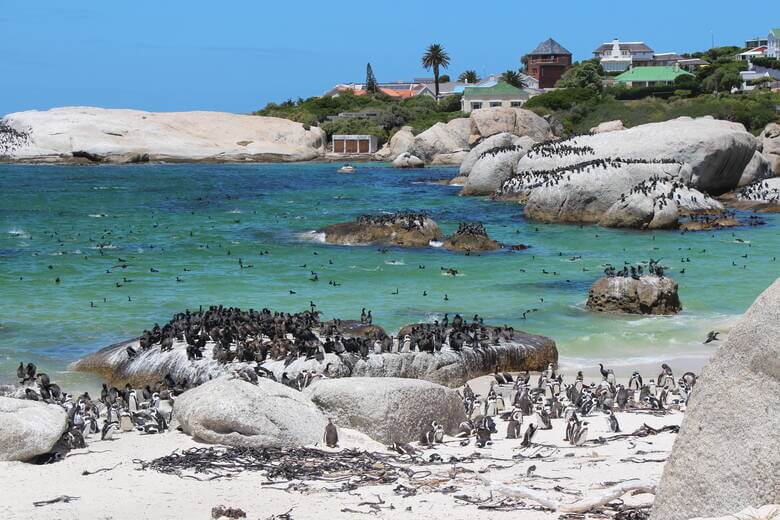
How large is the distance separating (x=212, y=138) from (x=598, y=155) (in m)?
62.9

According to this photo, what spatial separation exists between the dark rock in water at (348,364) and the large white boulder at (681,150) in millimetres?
31198

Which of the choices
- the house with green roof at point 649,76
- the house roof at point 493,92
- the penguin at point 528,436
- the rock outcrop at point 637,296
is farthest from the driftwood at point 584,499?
the house with green roof at point 649,76

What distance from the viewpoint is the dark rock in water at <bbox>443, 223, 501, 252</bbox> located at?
39094mm

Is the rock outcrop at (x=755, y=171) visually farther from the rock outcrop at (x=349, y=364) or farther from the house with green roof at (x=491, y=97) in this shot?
the house with green roof at (x=491, y=97)

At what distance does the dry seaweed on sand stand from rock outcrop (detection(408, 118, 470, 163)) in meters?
84.8

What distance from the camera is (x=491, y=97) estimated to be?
408 feet

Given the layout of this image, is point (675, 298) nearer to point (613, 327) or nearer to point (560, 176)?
point (613, 327)

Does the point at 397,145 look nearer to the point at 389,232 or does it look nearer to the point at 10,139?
the point at 10,139

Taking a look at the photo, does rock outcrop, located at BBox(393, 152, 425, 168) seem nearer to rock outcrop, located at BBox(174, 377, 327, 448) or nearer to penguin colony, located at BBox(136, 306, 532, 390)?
penguin colony, located at BBox(136, 306, 532, 390)

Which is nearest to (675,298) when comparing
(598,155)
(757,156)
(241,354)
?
(241,354)

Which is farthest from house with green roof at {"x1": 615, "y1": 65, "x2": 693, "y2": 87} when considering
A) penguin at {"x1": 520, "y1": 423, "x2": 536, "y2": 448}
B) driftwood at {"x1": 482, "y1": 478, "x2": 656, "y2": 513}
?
driftwood at {"x1": 482, "y1": 478, "x2": 656, "y2": 513}

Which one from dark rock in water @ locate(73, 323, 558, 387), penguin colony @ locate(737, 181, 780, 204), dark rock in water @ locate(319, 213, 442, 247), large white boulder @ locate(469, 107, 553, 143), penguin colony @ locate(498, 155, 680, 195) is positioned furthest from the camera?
large white boulder @ locate(469, 107, 553, 143)

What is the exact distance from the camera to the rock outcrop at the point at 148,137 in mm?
100562

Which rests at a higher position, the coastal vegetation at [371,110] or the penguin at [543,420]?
the coastal vegetation at [371,110]
